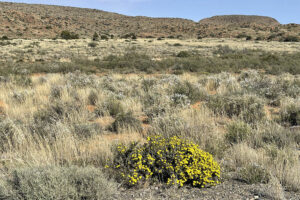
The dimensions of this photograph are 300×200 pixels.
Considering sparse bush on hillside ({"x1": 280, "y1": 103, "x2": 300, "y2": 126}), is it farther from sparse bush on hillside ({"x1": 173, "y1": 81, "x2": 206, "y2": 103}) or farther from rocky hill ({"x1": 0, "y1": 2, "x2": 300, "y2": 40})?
rocky hill ({"x1": 0, "y1": 2, "x2": 300, "y2": 40})

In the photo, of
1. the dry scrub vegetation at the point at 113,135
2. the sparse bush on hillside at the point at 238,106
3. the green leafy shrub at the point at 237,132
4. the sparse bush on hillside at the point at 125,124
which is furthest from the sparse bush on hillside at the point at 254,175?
the sparse bush on hillside at the point at 238,106

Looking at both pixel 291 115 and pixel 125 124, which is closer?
pixel 125 124

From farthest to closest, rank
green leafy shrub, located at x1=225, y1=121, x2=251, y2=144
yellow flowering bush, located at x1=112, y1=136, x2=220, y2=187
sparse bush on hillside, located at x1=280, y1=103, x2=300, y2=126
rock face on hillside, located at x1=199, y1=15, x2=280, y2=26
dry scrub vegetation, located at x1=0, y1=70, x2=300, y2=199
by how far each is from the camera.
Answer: rock face on hillside, located at x1=199, y1=15, x2=280, y2=26, sparse bush on hillside, located at x1=280, y1=103, x2=300, y2=126, green leafy shrub, located at x1=225, y1=121, x2=251, y2=144, yellow flowering bush, located at x1=112, y1=136, x2=220, y2=187, dry scrub vegetation, located at x1=0, y1=70, x2=300, y2=199

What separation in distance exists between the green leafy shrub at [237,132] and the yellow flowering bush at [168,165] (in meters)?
1.47

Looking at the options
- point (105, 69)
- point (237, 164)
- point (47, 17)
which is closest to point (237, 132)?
point (237, 164)

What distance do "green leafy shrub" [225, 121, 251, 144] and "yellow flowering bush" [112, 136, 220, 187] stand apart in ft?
4.83

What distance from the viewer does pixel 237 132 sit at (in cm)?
477

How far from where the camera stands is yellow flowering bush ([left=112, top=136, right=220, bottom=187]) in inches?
130

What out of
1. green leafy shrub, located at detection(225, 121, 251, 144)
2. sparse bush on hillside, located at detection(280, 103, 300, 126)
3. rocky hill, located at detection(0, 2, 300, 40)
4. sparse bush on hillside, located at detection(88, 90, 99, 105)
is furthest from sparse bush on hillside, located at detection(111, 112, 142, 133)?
rocky hill, located at detection(0, 2, 300, 40)

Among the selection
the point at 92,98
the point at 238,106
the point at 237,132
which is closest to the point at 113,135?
the point at 237,132

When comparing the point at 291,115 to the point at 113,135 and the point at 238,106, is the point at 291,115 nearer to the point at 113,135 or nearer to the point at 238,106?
the point at 238,106

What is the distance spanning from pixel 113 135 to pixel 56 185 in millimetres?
2580

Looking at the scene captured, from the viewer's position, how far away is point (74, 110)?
636 centimetres

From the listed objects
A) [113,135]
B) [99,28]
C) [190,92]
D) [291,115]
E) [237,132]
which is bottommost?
[113,135]
